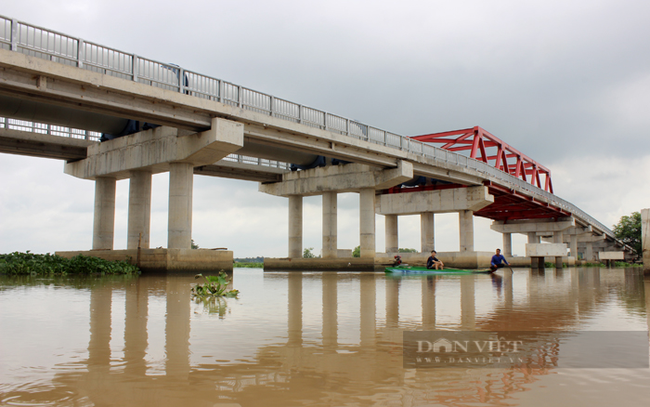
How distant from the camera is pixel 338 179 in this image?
135 ft

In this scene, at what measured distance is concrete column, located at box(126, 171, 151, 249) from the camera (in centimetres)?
3011

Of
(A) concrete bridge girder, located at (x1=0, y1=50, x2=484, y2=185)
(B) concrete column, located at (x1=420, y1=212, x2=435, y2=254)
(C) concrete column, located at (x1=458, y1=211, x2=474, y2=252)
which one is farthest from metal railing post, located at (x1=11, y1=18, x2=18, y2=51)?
(C) concrete column, located at (x1=458, y1=211, x2=474, y2=252)

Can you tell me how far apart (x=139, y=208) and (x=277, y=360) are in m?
27.3

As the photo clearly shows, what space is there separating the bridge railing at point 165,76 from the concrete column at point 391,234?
A: 19387 millimetres

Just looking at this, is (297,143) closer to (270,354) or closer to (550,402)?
(270,354)

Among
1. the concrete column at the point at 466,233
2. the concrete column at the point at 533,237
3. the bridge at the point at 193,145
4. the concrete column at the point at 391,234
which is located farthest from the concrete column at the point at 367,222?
the concrete column at the point at 533,237

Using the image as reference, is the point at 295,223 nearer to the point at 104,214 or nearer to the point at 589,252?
the point at 104,214

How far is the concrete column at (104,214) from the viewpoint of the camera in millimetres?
31500

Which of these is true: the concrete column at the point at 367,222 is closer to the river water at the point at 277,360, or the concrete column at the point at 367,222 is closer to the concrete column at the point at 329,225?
the concrete column at the point at 329,225

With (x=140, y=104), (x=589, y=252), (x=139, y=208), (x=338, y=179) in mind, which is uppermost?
(x=140, y=104)

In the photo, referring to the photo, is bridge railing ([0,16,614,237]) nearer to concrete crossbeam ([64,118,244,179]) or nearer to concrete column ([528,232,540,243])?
concrete crossbeam ([64,118,244,179])

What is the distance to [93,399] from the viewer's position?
3908 mm

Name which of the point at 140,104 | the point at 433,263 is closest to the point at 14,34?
the point at 140,104

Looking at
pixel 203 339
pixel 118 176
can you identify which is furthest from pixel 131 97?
pixel 203 339
